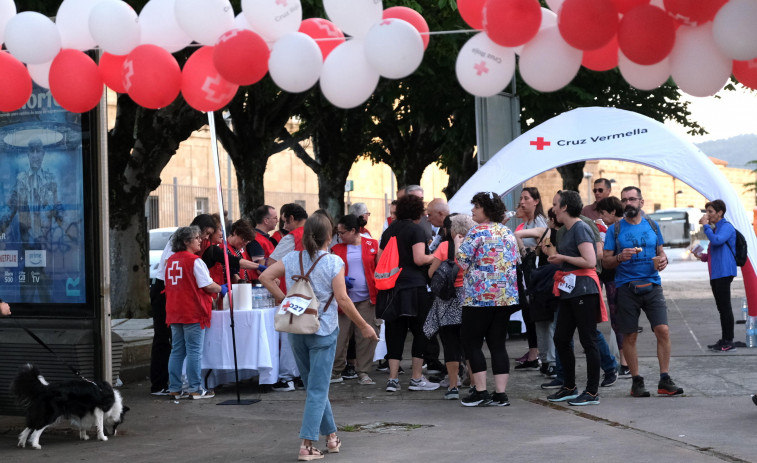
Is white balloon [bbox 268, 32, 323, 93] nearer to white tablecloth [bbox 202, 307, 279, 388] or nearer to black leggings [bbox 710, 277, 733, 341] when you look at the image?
white tablecloth [bbox 202, 307, 279, 388]

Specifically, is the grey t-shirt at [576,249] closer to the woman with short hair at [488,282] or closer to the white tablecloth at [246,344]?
the woman with short hair at [488,282]

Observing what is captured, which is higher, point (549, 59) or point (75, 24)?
point (75, 24)

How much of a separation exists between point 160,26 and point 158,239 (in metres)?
19.0

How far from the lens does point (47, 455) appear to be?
24.0ft

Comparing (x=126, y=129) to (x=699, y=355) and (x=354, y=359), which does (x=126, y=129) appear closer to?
(x=354, y=359)

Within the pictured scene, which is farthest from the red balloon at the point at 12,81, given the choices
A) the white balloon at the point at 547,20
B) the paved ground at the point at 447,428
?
the white balloon at the point at 547,20

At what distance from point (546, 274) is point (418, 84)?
9744 millimetres

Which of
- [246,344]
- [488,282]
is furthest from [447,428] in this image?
[246,344]

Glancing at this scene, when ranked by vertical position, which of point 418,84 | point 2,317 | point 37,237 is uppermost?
point 418,84

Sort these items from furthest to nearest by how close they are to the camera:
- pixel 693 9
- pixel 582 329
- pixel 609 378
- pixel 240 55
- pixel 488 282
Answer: pixel 609 378
pixel 582 329
pixel 488 282
pixel 240 55
pixel 693 9

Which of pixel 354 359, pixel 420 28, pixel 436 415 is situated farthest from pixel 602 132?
pixel 420 28

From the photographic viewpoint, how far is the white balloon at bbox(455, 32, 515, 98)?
20.7 ft

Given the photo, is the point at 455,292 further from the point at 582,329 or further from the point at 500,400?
the point at 582,329

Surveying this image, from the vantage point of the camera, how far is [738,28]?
17.3ft
